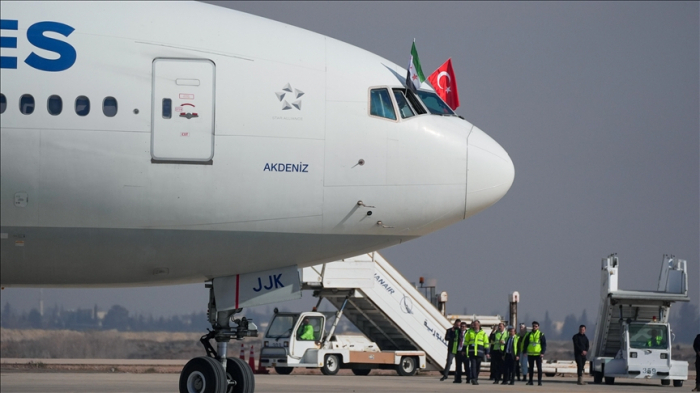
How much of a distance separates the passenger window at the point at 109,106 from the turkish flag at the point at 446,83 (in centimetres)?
1140

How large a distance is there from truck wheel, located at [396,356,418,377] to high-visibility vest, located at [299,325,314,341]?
275 cm

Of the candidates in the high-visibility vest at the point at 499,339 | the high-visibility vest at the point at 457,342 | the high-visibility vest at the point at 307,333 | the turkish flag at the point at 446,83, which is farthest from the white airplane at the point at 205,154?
the high-visibility vest at the point at 307,333

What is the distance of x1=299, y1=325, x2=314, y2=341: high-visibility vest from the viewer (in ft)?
99.7

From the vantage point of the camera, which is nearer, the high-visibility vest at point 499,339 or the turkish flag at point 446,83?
the turkish flag at point 446,83

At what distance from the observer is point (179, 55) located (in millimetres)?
12500

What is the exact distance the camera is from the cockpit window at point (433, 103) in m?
13.7

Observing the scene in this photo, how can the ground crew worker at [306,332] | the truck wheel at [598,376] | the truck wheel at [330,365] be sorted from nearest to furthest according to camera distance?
1. the truck wheel at [598,376]
2. the truck wheel at [330,365]
3. the ground crew worker at [306,332]

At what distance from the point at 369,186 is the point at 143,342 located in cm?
6332

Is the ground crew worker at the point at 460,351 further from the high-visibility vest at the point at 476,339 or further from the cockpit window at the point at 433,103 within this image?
the cockpit window at the point at 433,103

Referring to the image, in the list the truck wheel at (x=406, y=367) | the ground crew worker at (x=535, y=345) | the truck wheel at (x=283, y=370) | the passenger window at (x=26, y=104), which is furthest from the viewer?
the truck wheel at (x=283, y=370)

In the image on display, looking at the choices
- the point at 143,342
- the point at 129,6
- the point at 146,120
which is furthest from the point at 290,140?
the point at 143,342

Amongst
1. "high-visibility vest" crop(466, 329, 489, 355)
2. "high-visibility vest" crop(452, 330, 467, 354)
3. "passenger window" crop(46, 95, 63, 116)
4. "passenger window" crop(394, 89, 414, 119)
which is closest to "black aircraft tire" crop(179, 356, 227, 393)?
"passenger window" crop(46, 95, 63, 116)

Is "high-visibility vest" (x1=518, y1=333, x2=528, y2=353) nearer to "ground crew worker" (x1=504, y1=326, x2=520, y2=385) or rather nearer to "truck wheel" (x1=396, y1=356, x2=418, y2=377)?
"ground crew worker" (x1=504, y1=326, x2=520, y2=385)

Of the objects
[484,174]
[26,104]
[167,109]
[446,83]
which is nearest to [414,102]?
[484,174]
